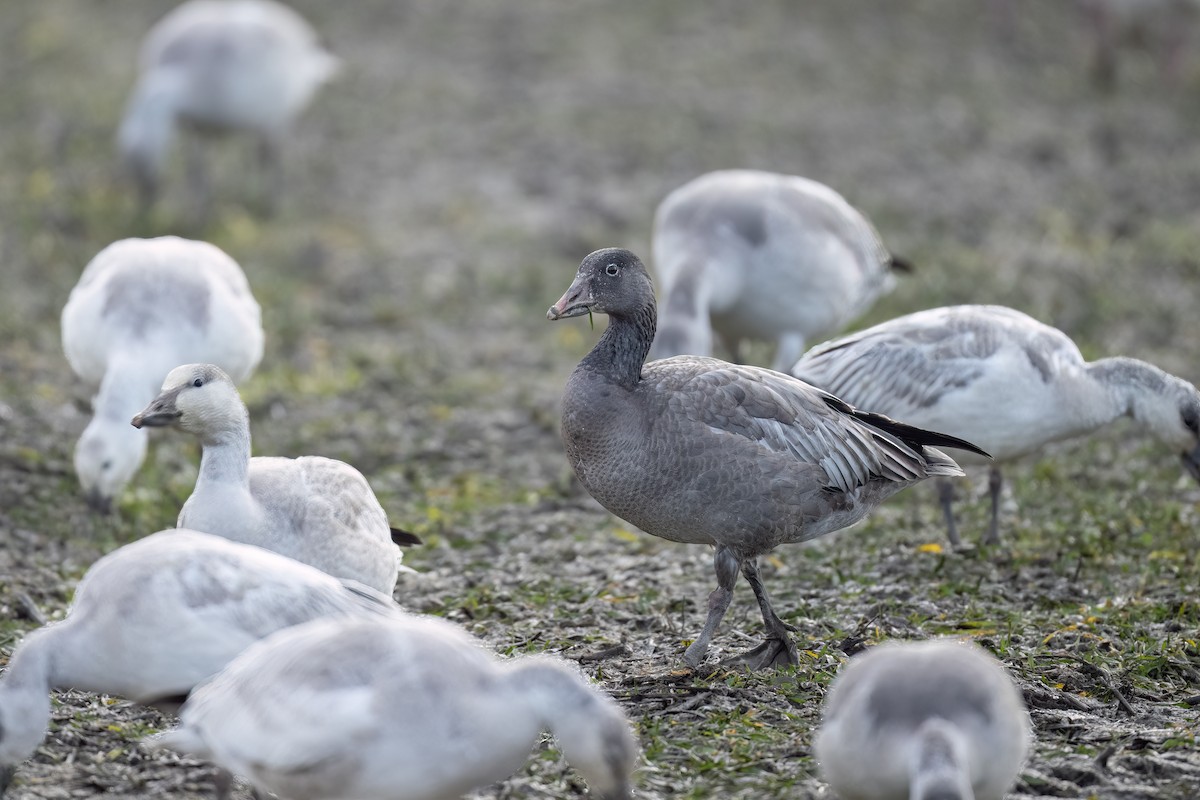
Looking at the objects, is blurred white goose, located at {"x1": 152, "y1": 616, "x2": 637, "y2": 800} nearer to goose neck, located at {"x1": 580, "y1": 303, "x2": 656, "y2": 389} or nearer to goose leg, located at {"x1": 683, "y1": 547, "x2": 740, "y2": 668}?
goose leg, located at {"x1": 683, "y1": 547, "x2": 740, "y2": 668}

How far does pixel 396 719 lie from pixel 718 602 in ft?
6.35

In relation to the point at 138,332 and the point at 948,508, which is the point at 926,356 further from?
the point at 138,332

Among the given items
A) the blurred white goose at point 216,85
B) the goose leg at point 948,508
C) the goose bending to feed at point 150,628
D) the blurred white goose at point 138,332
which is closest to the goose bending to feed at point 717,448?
the goose leg at point 948,508

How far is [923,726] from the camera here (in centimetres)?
374

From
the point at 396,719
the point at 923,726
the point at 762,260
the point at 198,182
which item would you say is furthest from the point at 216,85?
the point at 923,726

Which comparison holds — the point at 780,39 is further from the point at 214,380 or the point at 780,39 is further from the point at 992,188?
the point at 214,380

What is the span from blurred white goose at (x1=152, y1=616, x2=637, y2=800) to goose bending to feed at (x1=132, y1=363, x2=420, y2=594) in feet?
4.31

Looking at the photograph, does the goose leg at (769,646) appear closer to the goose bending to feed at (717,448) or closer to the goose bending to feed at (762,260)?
the goose bending to feed at (717,448)

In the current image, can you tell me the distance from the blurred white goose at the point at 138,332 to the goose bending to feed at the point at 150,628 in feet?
8.61

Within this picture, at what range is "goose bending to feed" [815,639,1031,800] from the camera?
12.3ft

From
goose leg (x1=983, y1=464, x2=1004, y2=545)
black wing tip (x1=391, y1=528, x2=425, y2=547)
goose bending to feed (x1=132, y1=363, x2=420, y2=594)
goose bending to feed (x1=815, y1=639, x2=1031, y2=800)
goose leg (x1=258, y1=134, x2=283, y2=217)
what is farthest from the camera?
goose leg (x1=258, y1=134, x2=283, y2=217)

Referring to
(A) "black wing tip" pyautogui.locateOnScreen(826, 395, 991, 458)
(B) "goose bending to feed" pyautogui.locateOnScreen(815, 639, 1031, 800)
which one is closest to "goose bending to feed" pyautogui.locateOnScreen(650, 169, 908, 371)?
(A) "black wing tip" pyautogui.locateOnScreen(826, 395, 991, 458)

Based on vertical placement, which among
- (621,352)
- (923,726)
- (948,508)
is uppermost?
(621,352)

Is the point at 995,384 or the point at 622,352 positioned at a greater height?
the point at 622,352
